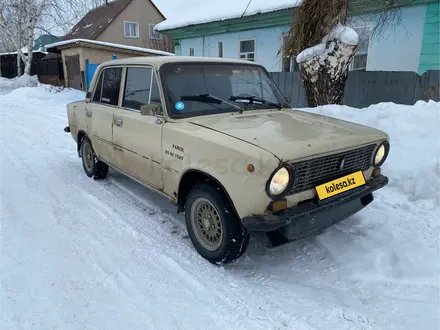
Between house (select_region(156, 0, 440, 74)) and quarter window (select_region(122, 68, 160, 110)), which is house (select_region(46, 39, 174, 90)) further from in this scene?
quarter window (select_region(122, 68, 160, 110))

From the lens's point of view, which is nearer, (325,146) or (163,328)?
(163,328)

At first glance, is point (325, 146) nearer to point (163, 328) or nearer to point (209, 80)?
point (209, 80)

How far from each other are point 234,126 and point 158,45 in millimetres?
29163

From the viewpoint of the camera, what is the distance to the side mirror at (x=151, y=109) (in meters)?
3.31

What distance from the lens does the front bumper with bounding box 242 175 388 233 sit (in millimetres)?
2496

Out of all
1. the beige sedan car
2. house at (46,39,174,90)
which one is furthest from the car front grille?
house at (46,39,174,90)

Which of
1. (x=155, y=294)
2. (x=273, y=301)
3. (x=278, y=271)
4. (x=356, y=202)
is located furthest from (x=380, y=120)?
(x=155, y=294)

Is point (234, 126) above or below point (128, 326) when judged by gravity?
above

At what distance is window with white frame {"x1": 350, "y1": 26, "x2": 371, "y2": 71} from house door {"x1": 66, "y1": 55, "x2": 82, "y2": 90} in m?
16.8

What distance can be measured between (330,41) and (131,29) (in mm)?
27742

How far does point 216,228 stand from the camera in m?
3.03

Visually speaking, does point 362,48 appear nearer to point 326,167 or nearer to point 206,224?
point 326,167

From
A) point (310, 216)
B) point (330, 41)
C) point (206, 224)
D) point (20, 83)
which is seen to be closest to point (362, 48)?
point (330, 41)

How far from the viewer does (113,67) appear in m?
4.51
